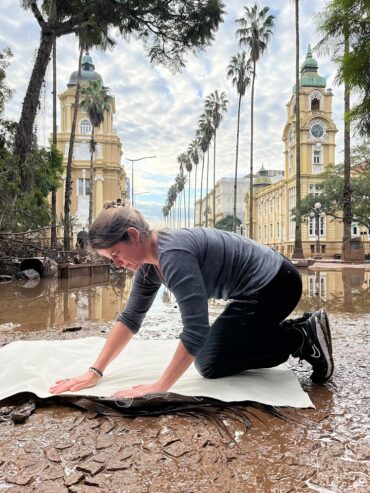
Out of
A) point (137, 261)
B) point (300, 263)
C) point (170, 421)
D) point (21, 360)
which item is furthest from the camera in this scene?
point (300, 263)

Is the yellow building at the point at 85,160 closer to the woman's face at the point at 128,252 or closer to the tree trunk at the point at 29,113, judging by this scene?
the tree trunk at the point at 29,113

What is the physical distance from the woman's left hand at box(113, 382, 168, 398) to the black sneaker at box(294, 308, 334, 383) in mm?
851

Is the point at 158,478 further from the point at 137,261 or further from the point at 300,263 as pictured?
the point at 300,263

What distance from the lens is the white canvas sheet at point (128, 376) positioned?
1996mm

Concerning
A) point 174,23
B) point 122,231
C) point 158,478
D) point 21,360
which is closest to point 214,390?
point 158,478

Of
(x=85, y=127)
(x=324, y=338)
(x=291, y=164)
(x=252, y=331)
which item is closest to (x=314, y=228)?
(x=291, y=164)

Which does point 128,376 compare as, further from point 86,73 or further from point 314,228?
point 86,73

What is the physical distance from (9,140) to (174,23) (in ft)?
24.8

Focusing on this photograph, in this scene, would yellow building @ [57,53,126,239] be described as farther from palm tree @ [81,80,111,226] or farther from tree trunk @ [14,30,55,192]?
tree trunk @ [14,30,55,192]

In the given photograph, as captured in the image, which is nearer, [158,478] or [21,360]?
[158,478]

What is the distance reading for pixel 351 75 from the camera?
4508 mm

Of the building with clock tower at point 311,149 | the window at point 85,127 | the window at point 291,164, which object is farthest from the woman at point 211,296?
the window at point 291,164

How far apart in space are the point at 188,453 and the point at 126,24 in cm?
1591

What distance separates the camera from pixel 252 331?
2156mm
